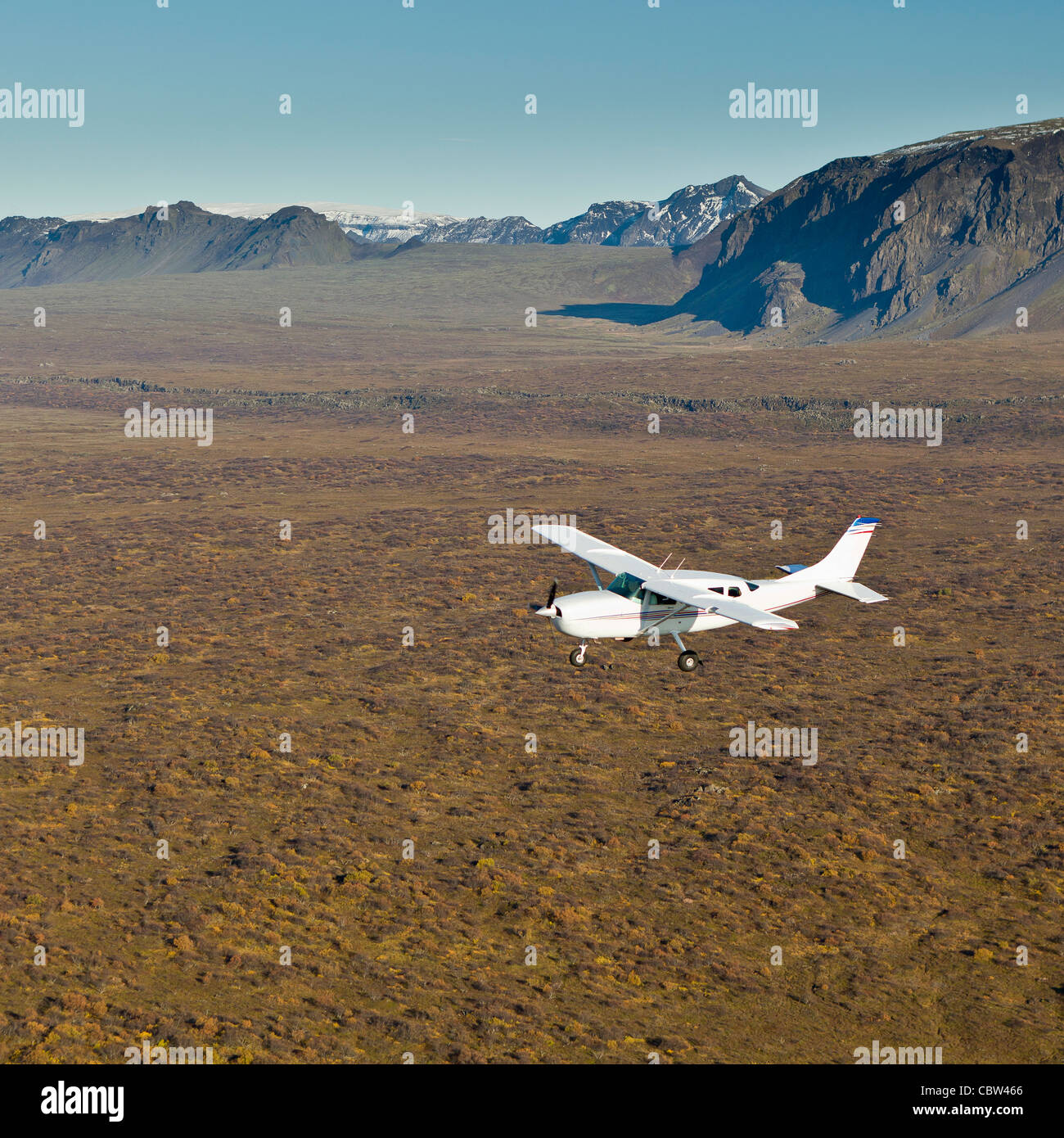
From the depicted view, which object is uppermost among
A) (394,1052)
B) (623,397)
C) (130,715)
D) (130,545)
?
(623,397)

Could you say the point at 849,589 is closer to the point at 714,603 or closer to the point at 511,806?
the point at 714,603

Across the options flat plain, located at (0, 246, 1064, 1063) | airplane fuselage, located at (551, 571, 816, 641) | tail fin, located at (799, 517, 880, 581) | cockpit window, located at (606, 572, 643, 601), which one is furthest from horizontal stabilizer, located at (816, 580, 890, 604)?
cockpit window, located at (606, 572, 643, 601)

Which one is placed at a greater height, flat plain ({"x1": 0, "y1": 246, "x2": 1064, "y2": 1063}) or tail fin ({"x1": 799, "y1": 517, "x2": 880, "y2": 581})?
tail fin ({"x1": 799, "y1": 517, "x2": 880, "y2": 581})

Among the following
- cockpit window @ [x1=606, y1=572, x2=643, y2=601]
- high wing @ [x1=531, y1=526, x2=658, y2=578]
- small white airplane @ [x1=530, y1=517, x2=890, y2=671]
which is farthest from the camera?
high wing @ [x1=531, y1=526, x2=658, y2=578]

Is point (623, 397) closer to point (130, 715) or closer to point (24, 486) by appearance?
point (24, 486)

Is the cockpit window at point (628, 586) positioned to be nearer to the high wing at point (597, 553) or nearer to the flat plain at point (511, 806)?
the high wing at point (597, 553)

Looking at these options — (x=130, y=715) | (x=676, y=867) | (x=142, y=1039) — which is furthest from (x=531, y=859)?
(x=130, y=715)

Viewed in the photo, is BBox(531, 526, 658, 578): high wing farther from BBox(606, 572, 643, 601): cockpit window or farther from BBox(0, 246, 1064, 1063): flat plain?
BBox(0, 246, 1064, 1063): flat plain

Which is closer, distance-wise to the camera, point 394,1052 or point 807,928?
point 394,1052
